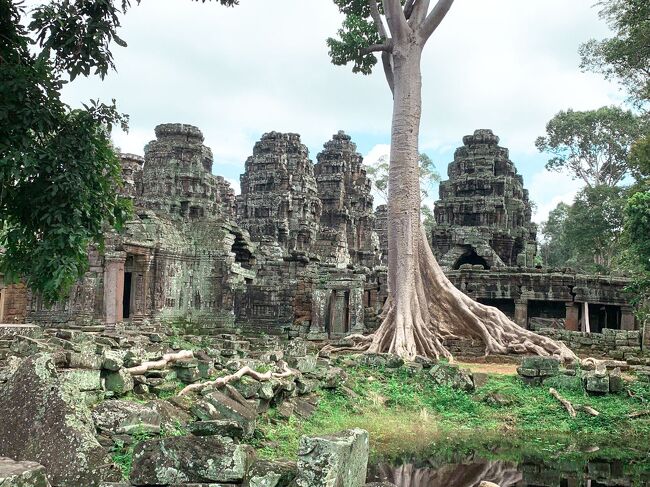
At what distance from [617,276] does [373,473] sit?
59.5 ft

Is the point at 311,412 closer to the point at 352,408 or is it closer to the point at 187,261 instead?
the point at 352,408

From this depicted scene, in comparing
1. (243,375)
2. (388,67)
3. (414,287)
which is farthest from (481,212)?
(243,375)

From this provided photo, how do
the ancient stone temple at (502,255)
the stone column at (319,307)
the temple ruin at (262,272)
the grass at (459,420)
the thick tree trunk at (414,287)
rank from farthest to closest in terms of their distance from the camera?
the ancient stone temple at (502,255)
the stone column at (319,307)
the temple ruin at (262,272)
the thick tree trunk at (414,287)
the grass at (459,420)

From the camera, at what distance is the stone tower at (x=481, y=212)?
92.0ft

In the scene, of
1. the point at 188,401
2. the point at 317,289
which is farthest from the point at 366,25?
the point at 188,401

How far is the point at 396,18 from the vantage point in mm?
14875

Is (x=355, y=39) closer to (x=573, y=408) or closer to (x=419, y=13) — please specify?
(x=419, y=13)

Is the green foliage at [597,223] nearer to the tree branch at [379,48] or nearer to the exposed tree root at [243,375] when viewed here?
the tree branch at [379,48]

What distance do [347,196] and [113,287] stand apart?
21.2 meters

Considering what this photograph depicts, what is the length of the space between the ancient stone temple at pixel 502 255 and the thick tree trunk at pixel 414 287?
26.0 feet

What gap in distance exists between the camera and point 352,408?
8516mm

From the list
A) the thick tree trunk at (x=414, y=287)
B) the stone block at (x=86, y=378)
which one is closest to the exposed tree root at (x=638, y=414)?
the thick tree trunk at (x=414, y=287)

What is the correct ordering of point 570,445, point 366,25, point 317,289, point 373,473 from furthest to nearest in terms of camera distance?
point 317,289 → point 366,25 → point 570,445 → point 373,473

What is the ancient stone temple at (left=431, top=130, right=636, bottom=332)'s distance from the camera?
22.0 metres
